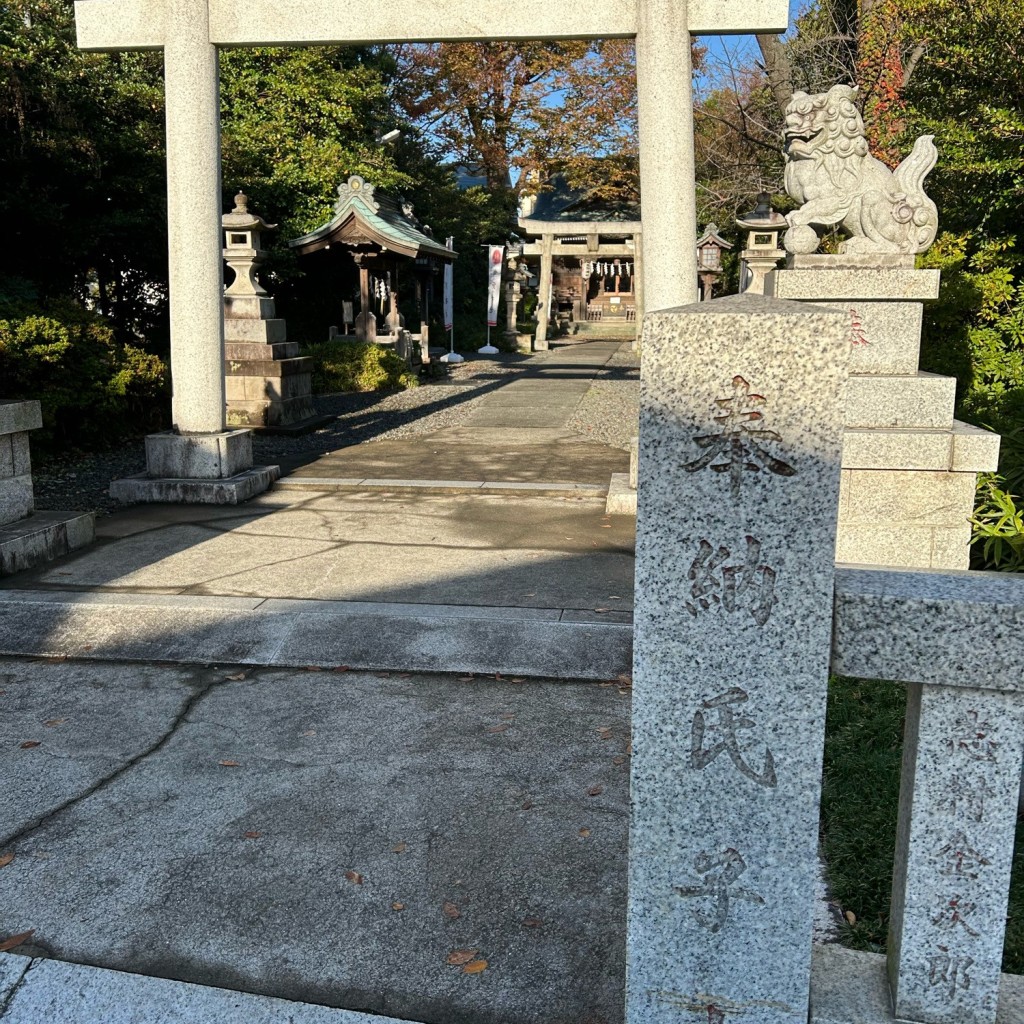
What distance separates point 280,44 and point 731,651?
24.0 ft

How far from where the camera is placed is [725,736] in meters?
1.73

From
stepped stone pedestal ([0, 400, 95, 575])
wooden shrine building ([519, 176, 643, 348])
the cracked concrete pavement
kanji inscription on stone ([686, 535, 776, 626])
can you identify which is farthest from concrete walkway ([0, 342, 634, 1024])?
wooden shrine building ([519, 176, 643, 348])

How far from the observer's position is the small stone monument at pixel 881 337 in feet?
17.4

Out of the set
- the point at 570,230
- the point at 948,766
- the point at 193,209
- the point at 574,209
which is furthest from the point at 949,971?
the point at 574,209

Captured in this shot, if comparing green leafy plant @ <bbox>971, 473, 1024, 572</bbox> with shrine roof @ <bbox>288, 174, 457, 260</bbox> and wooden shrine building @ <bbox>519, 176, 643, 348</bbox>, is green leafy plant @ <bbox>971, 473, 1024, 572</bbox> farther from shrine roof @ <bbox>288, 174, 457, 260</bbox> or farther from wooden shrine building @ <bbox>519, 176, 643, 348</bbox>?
wooden shrine building @ <bbox>519, 176, 643, 348</bbox>

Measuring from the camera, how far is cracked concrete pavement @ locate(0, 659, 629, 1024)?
7.62ft

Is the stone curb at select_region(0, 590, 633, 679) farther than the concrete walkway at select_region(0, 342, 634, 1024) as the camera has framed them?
Yes

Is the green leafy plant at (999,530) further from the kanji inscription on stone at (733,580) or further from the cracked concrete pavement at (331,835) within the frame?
the kanji inscription on stone at (733,580)

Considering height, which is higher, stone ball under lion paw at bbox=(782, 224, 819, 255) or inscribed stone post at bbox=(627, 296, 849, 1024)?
stone ball under lion paw at bbox=(782, 224, 819, 255)

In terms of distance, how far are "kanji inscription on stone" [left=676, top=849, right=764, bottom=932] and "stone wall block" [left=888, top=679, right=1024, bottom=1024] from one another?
29 centimetres

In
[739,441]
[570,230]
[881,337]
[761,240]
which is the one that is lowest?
[739,441]

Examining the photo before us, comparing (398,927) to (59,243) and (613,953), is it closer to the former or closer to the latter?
(613,953)

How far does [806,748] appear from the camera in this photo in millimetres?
1712

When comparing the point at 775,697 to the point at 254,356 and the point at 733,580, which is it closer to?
the point at 733,580
